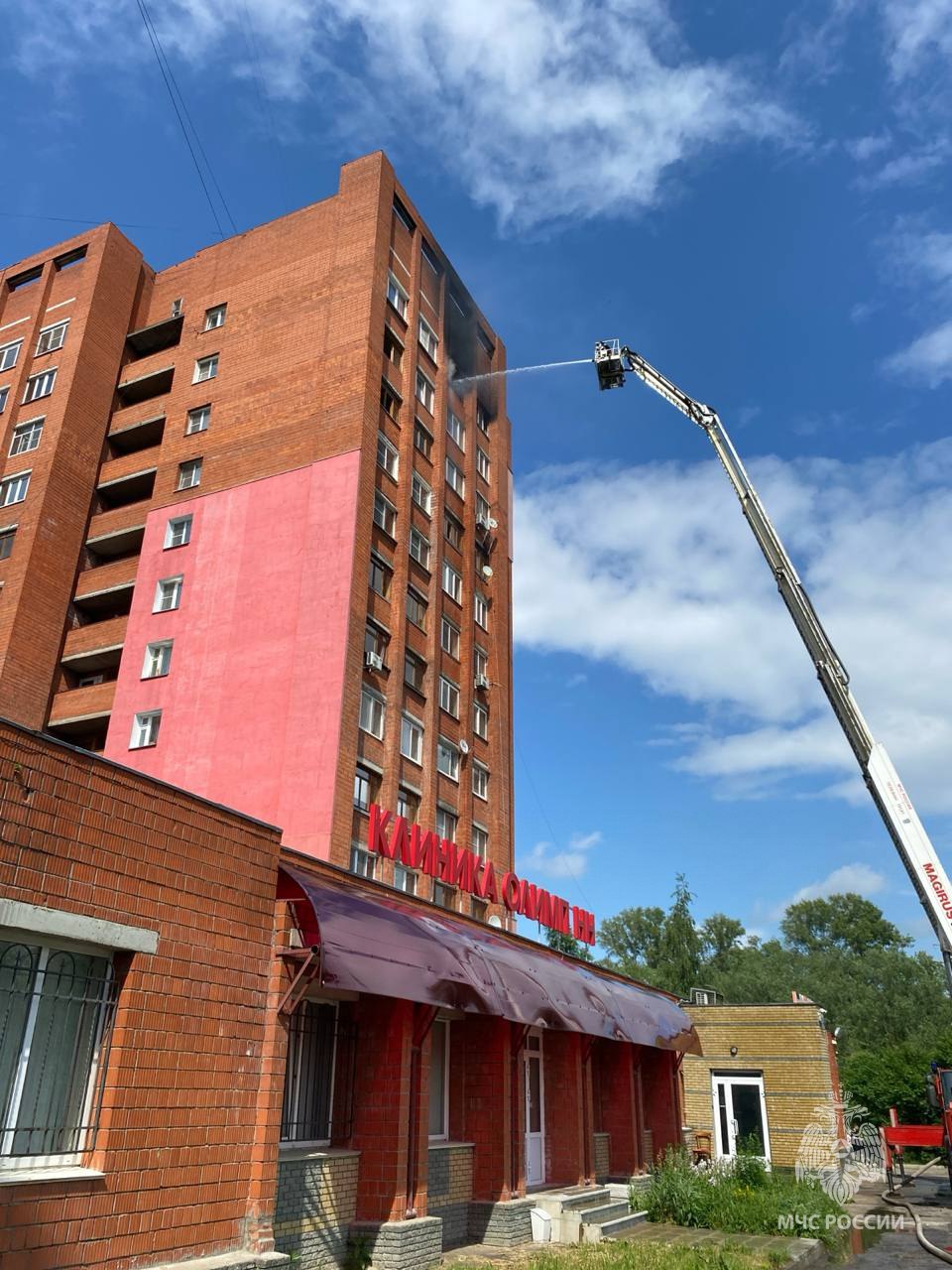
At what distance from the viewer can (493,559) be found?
34000 mm

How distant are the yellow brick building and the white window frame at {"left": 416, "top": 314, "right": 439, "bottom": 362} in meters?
23.9

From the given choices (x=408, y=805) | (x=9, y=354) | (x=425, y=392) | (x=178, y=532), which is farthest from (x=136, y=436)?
(x=408, y=805)

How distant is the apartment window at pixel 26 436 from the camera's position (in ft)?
98.7

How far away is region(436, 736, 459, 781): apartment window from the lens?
27.8 meters

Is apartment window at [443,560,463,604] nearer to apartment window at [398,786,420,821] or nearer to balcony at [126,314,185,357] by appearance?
apartment window at [398,786,420,821]

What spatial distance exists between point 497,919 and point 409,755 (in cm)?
636

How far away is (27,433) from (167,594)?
29.2 feet

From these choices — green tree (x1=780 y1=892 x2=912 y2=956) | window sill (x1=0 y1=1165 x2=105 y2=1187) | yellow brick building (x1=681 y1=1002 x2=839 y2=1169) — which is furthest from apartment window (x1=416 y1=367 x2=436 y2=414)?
green tree (x1=780 y1=892 x2=912 y2=956)

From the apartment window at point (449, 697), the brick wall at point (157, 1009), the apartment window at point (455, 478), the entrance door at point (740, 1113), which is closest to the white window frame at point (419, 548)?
the apartment window at point (455, 478)

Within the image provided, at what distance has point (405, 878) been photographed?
24844 mm

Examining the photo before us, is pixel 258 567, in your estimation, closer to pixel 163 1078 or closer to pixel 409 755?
pixel 409 755

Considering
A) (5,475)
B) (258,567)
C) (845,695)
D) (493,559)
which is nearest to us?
(845,695)

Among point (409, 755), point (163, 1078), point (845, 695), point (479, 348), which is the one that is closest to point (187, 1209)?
point (163, 1078)

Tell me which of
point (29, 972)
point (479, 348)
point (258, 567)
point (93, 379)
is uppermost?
point (479, 348)
